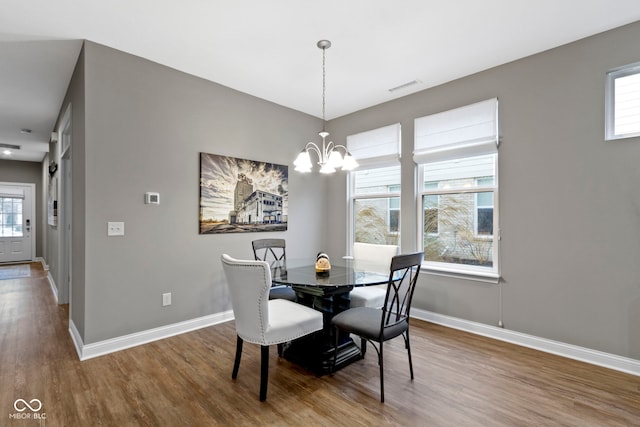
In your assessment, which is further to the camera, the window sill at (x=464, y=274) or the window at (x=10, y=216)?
the window at (x=10, y=216)

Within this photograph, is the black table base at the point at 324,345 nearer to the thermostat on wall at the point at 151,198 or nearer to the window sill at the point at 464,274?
the window sill at the point at 464,274

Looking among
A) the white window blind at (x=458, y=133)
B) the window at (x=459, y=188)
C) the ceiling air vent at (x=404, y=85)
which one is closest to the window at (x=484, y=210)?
the window at (x=459, y=188)

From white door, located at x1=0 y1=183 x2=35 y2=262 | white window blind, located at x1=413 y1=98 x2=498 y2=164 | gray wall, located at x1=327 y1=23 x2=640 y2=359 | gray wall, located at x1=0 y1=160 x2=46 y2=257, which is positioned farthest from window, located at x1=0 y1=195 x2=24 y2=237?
gray wall, located at x1=327 y1=23 x2=640 y2=359

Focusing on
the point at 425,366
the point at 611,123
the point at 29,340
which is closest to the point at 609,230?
the point at 611,123

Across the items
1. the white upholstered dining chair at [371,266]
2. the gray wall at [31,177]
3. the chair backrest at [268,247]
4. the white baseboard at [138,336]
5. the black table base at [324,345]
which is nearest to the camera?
the black table base at [324,345]

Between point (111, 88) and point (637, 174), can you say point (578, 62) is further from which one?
point (111, 88)

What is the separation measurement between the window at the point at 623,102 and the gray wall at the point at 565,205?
0.05 metres

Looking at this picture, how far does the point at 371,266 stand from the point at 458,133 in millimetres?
1848

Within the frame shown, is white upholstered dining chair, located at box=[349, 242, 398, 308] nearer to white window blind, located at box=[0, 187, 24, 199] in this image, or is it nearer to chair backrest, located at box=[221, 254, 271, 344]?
chair backrest, located at box=[221, 254, 271, 344]

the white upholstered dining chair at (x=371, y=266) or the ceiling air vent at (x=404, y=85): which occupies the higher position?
the ceiling air vent at (x=404, y=85)

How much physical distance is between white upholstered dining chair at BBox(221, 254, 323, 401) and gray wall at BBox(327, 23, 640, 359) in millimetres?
2205

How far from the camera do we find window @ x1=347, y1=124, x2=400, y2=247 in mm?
4156

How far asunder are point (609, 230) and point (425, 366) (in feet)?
6.36

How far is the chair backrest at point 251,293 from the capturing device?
1.99m
